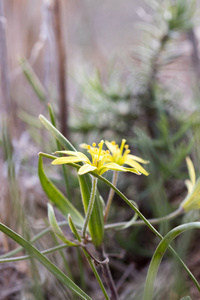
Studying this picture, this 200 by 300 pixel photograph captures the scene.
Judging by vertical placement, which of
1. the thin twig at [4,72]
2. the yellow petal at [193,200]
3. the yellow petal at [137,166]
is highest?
the thin twig at [4,72]

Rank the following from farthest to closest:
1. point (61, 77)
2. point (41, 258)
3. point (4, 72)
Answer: point (61, 77)
point (4, 72)
point (41, 258)

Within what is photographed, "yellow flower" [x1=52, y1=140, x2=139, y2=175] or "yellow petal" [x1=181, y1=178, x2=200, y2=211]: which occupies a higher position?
"yellow flower" [x1=52, y1=140, x2=139, y2=175]

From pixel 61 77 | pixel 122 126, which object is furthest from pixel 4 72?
pixel 122 126

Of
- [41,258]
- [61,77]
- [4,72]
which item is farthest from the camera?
[61,77]

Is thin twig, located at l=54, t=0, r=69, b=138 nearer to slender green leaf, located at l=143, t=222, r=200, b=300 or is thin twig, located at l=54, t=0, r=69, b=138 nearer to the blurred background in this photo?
the blurred background

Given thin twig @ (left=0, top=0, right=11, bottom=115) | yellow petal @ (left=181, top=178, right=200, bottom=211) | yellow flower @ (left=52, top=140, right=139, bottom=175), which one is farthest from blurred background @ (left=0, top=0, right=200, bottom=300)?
yellow flower @ (left=52, top=140, right=139, bottom=175)

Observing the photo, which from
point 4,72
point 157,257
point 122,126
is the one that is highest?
point 4,72

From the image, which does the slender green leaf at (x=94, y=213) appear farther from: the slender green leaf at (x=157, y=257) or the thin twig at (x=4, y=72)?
the thin twig at (x=4, y=72)

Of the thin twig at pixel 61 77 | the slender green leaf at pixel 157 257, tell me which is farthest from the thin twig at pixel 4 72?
the slender green leaf at pixel 157 257

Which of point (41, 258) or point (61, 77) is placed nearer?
point (41, 258)

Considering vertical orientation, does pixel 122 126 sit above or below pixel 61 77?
below

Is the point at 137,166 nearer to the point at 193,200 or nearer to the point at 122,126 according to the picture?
the point at 193,200

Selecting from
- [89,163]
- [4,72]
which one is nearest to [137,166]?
[89,163]
